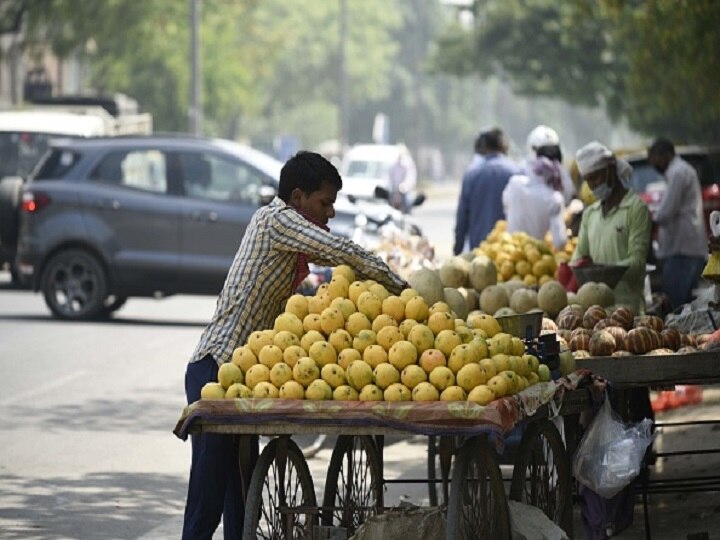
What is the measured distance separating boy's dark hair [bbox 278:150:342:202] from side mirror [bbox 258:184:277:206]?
11.2 metres

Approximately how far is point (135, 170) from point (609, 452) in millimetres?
13898

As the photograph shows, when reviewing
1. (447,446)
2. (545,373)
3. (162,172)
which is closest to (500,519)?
(545,373)

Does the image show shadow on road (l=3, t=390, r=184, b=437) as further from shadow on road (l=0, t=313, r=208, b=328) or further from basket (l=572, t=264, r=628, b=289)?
shadow on road (l=0, t=313, r=208, b=328)

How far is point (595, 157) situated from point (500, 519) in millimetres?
4603

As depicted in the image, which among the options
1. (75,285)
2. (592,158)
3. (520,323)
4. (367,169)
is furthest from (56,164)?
(367,169)

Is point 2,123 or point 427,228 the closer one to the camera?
point 2,123

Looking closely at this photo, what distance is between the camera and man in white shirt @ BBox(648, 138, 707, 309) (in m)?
16.0

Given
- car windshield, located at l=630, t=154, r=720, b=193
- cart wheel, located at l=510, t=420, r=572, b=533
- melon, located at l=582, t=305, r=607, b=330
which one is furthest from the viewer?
car windshield, located at l=630, t=154, r=720, b=193

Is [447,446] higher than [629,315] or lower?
lower

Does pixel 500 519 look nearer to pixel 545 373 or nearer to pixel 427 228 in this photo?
pixel 545 373

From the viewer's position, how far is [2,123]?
1102 inches

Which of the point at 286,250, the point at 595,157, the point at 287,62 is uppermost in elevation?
the point at 287,62

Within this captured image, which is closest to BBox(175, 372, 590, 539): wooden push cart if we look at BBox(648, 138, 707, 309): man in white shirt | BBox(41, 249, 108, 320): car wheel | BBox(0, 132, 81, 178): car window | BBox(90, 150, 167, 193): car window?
BBox(648, 138, 707, 309): man in white shirt

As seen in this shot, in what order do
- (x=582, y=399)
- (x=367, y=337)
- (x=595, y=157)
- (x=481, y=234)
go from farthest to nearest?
(x=481, y=234)
(x=595, y=157)
(x=582, y=399)
(x=367, y=337)
